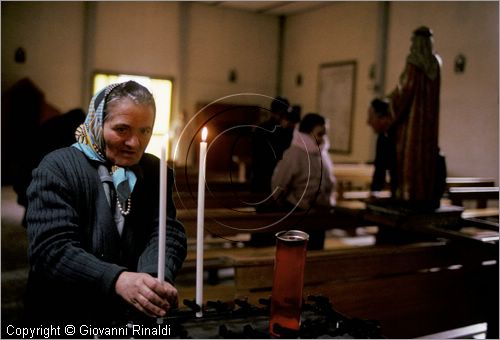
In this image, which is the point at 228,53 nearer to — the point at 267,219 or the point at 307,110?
the point at 307,110

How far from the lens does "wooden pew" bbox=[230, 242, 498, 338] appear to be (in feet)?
9.39

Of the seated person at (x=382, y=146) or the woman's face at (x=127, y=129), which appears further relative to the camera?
the seated person at (x=382, y=146)

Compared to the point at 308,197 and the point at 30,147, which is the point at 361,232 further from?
the point at 30,147

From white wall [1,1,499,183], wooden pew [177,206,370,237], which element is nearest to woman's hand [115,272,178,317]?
wooden pew [177,206,370,237]

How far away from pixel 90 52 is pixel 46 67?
95 cm

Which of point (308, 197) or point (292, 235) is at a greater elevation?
point (292, 235)

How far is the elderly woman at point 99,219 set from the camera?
4.50 feet

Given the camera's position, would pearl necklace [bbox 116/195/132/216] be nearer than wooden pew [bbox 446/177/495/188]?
Yes

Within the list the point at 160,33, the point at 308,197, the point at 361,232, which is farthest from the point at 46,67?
the point at 308,197

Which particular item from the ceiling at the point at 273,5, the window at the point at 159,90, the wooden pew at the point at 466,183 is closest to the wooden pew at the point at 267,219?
the wooden pew at the point at 466,183

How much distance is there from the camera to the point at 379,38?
961cm

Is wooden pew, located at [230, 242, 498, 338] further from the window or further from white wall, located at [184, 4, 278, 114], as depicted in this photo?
white wall, located at [184, 4, 278, 114]

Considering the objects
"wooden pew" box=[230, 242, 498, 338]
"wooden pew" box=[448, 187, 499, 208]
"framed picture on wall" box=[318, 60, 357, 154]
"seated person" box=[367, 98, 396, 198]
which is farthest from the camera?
"framed picture on wall" box=[318, 60, 357, 154]

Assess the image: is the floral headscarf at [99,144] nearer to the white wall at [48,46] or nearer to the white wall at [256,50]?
the white wall at [256,50]
